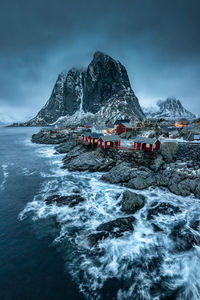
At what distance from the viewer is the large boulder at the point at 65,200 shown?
773 inches

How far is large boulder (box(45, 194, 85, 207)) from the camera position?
773 inches

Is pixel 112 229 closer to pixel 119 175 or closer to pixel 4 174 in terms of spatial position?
pixel 119 175

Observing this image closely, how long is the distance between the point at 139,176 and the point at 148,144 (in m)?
11.8

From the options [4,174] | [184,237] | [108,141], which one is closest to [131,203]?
[184,237]

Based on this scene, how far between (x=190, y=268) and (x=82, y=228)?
33.2 ft

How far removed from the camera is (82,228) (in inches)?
598

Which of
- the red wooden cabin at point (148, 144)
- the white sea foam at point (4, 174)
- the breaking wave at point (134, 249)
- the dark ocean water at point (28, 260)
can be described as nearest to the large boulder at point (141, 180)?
the breaking wave at point (134, 249)

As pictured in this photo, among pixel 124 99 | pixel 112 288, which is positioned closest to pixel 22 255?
pixel 112 288

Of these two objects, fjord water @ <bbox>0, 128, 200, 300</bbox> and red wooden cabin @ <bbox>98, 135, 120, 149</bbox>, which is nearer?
fjord water @ <bbox>0, 128, 200, 300</bbox>

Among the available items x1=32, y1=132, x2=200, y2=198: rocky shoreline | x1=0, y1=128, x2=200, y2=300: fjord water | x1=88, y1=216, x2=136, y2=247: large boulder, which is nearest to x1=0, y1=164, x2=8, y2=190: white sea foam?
x1=0, y1=128, x2=200, y2=300: fjord water

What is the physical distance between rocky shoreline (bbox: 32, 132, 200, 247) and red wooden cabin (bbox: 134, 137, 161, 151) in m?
1.35

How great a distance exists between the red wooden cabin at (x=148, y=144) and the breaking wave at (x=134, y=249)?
50.1ft

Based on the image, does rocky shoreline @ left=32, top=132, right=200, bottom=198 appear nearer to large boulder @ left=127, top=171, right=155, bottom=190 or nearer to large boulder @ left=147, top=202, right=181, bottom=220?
large boulder @ left=127, top=171, right=155, bottom=190

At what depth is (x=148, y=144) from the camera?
34531 mm
